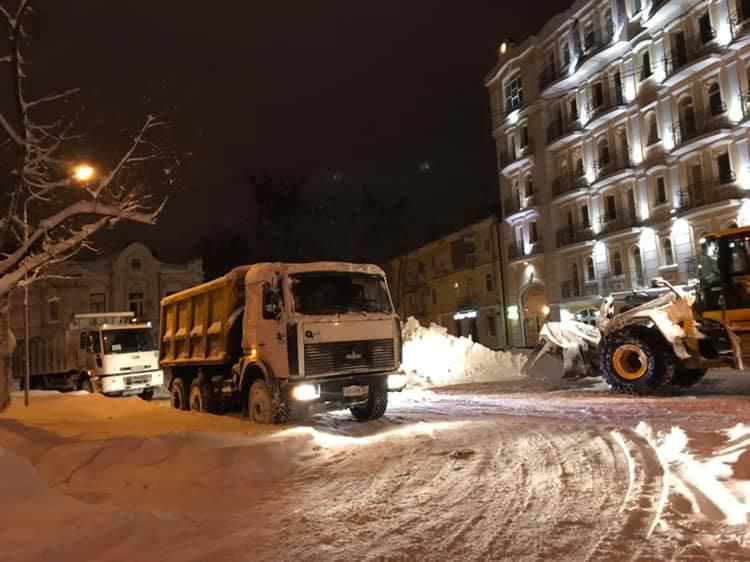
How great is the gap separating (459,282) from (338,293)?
42728mm

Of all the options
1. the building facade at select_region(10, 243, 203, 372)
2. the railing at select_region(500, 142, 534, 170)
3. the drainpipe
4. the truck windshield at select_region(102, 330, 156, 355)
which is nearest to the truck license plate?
the truck windshield at select_region(102, 330, 156, 355)

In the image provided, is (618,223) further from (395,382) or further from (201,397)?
(201,397)

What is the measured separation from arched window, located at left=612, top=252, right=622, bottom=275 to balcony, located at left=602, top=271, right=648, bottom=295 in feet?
0.53

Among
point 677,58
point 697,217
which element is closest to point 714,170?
point 697,217

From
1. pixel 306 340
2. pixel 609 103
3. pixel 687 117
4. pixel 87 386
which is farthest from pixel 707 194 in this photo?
pixel 87 386

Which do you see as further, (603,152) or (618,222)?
(603,152)

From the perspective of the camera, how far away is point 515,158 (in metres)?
47.3

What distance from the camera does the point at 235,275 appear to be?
13.7 metres

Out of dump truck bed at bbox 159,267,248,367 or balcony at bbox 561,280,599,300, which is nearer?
dump truck bed at bbox 159,267,248,367

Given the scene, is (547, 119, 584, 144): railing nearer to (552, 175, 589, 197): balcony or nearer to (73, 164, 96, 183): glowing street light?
(552, 175, 589, 197): balcony

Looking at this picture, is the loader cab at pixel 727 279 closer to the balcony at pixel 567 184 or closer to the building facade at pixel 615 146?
the building facade at pixel 615 146

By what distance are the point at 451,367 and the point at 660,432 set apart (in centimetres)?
1365

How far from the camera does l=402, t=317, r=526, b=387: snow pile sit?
22609 mm

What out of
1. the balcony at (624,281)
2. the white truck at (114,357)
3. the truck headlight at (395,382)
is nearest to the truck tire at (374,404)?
the truck headlight at (395,382)
